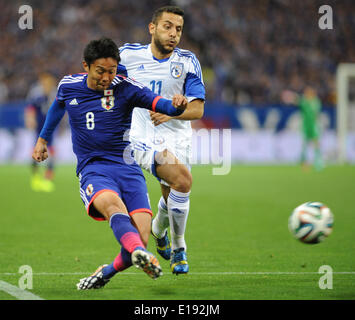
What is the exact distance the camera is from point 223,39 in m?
31.5

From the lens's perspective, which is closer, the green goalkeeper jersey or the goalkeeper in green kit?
the goalkeeper in green kit

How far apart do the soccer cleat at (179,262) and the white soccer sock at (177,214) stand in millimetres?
70

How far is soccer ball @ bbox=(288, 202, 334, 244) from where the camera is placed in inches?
223

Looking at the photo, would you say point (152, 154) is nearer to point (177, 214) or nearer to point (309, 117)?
point (177, 214)

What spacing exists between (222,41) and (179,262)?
1022 inches

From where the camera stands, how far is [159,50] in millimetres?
6770

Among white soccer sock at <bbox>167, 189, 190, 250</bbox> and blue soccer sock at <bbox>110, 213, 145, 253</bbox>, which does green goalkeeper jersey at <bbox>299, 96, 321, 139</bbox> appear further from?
blue soccer sock at <bbox>110, 213, 145, 253</bbox>

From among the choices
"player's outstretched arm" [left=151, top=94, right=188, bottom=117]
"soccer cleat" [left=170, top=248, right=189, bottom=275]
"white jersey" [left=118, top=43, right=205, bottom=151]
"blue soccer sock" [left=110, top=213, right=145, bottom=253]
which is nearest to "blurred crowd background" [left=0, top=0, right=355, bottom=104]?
"white jersey" [left=118, top=43, right=205, bottom=151]

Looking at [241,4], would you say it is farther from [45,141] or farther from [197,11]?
[45,141]

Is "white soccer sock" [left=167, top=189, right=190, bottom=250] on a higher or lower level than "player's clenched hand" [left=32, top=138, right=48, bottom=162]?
lower

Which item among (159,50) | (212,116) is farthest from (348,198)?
(212,116)

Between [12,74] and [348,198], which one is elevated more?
[12,74]

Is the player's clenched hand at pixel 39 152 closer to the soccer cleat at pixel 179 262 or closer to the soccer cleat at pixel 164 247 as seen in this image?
the soccer cleat at pixel 179 262

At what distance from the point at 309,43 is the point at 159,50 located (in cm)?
2531
